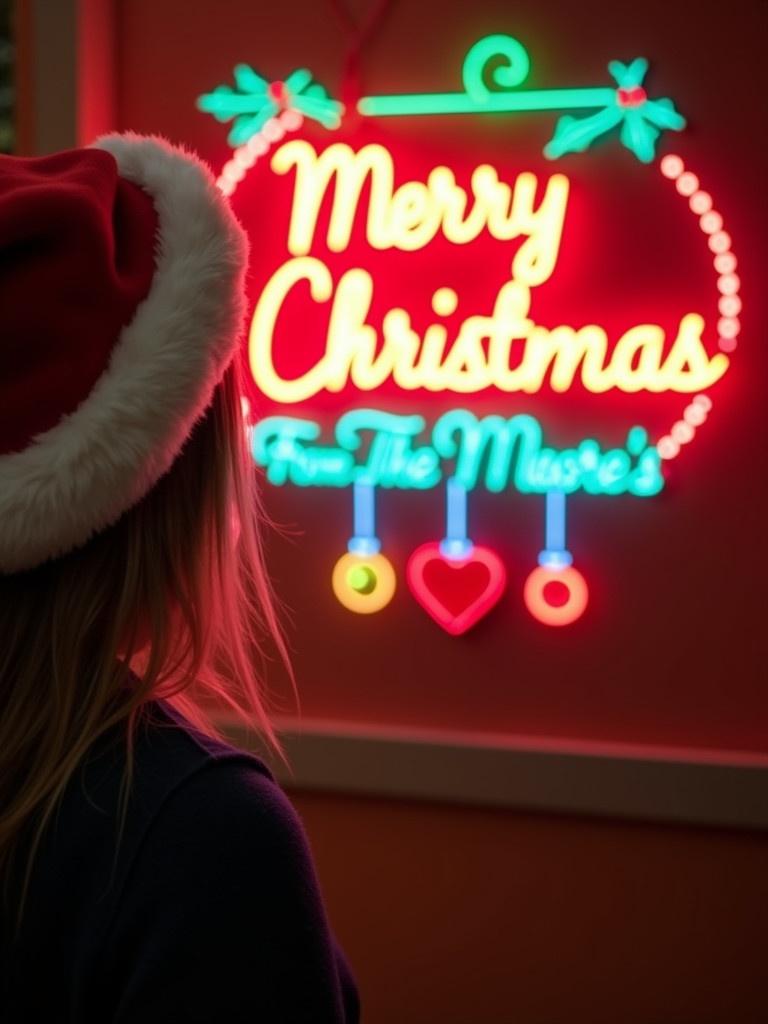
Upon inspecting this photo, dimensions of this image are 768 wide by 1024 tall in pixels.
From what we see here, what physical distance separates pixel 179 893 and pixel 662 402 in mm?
2022

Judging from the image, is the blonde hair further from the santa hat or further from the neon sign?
the neon sign

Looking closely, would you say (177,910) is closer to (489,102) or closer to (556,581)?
(556,581)

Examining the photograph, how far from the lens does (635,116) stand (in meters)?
2.58

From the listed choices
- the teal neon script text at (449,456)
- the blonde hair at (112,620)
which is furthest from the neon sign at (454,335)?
the blonde hair at (112,620)

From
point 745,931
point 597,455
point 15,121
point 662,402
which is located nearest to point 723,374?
point 662,402

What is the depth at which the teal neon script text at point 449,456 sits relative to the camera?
263cm

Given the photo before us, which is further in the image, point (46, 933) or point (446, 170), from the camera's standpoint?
point (446, 170)

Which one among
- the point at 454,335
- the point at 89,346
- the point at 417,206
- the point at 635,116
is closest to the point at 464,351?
the point at 454,335

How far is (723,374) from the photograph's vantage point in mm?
2568

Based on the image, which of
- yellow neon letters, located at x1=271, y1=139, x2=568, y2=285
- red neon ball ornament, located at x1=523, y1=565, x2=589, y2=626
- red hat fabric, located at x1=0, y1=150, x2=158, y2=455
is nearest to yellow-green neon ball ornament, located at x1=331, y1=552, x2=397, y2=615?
red neon ball ornament, located at x1=523, y1=565, x2=589, y2=626

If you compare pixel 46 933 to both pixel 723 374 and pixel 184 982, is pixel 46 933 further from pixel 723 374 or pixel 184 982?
pixel 723 374

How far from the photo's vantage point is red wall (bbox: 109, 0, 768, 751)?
2.58m

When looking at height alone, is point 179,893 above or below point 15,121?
below

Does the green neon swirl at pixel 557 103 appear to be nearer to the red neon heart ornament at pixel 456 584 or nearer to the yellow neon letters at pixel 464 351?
the yellow neon letters at pixel 464 351
